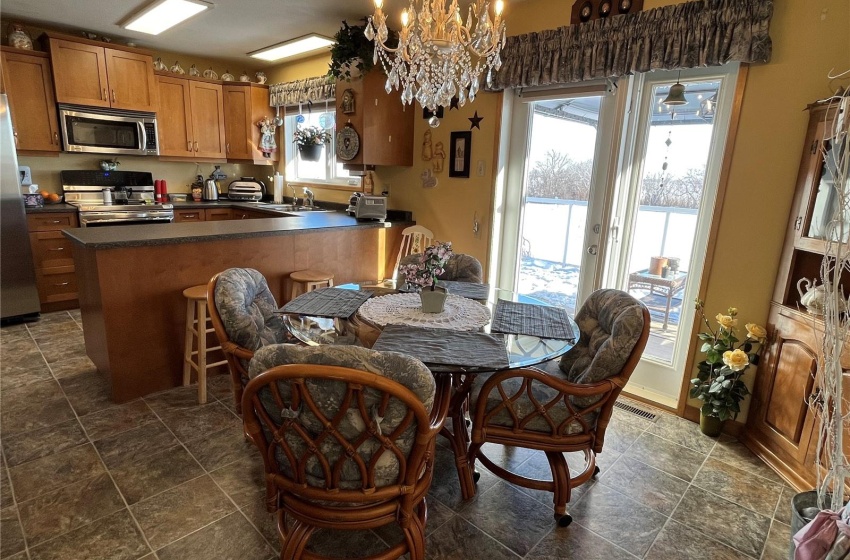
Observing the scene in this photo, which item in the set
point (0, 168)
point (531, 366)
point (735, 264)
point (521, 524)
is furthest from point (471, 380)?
point (0, 168)

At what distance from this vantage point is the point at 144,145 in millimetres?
4555

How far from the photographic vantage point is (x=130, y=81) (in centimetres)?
439

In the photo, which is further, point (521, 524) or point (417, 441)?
point (521, 524)

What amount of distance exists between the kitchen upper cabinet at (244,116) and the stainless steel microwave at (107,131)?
2.57 ft

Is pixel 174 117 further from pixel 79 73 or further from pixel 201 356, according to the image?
pixel 201 356

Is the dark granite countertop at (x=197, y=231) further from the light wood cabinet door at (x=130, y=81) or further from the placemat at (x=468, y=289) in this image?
the light wood cabinet door at (x=130, y=81)

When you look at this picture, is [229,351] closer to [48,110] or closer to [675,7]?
[675,7]

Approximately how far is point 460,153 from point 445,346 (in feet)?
7.48

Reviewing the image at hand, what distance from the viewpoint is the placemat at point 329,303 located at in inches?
77.4

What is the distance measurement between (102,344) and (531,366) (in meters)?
2.45

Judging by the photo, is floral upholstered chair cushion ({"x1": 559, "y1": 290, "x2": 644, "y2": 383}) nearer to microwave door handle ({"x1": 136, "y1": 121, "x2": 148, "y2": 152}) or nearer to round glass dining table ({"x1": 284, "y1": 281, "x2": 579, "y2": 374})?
round glass dining table ({"x1": 284, "y1": 281, "x2": 579, "y2": 374})

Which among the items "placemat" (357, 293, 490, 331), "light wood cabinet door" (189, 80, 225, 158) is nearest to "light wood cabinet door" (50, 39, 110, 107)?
"light wood cabinet door" (189, 80, 225, 158)

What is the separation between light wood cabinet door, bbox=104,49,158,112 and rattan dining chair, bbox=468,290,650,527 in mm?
4565

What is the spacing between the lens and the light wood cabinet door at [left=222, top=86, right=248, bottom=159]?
506cm
